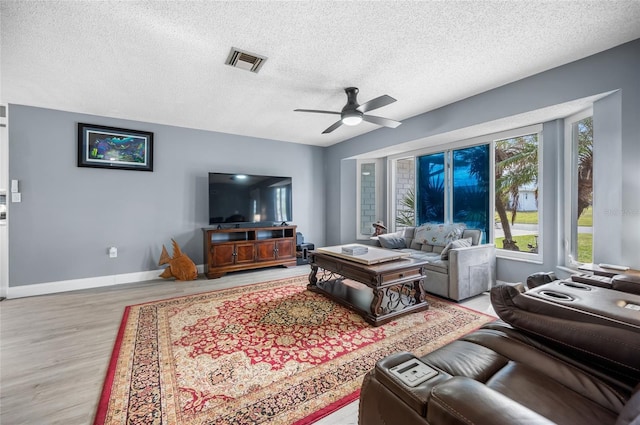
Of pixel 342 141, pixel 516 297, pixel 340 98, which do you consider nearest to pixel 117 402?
pixel 516 297

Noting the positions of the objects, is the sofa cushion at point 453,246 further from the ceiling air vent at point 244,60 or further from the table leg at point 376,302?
the ceiling air vent at point 244,60

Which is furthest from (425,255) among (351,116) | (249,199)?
(249,199)

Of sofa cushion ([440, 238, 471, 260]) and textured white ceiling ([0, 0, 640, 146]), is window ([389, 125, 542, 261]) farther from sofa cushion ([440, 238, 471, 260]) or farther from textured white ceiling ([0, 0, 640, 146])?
textured white ceiling ([0, 0, 640, 146])

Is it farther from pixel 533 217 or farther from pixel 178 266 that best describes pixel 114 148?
pixel 533 217

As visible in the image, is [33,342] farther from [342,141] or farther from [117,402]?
[342,141]

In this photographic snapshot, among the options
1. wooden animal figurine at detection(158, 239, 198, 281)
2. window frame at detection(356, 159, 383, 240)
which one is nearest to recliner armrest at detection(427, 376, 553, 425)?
wooden animal figurine at detection(158, 239, 198, 281)

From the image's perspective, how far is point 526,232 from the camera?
11.4 feet

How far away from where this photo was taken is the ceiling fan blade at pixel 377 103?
2.53 metres

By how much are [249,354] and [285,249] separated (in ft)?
9.14

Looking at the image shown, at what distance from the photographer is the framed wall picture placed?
→ 371 centimetres

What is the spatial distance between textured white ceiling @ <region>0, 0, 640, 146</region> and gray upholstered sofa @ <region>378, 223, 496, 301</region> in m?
1.79

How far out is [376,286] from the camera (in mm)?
2453

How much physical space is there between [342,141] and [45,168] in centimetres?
460

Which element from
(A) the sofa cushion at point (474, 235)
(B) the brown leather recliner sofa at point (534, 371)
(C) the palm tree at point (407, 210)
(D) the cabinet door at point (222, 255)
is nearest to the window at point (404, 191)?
(C) the palm tree at point (407, 210)
